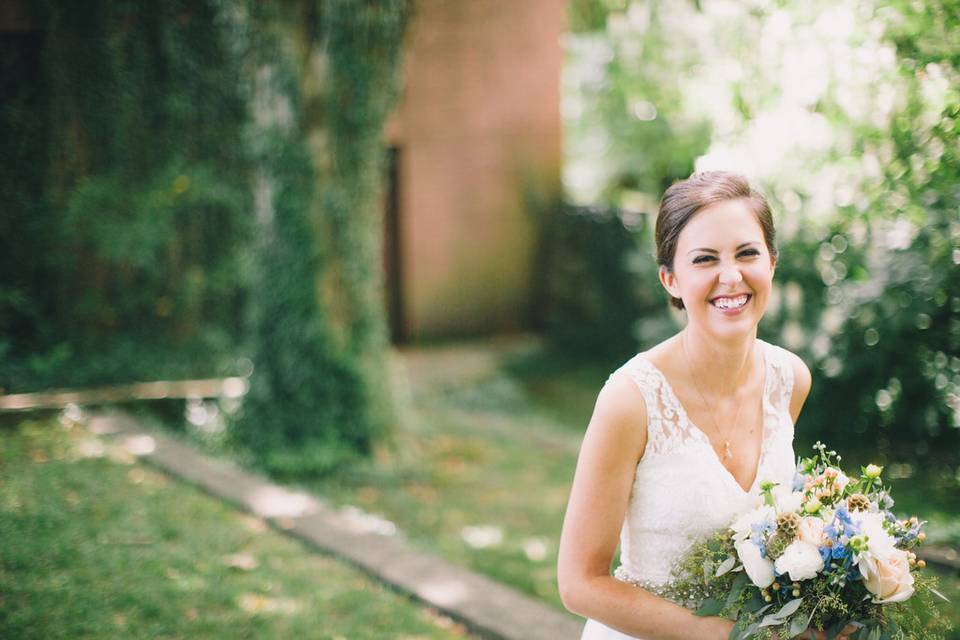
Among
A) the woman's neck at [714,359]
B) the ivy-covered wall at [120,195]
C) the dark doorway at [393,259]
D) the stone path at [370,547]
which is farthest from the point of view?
the dark doorway at [393,259]

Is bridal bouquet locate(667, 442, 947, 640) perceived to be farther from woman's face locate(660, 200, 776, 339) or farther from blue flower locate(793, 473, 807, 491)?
woman's face locate(660, 200, 776, 339)

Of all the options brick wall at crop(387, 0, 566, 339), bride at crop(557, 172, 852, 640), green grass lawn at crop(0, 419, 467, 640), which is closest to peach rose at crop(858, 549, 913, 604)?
bride at crop(557, 172, 852, 640)

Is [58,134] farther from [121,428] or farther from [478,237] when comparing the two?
[478,237]

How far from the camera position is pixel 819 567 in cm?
232

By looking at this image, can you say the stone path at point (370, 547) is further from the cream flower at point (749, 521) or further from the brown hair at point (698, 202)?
the brown hair at point (698, 202)

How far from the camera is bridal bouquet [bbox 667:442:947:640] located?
2326mm

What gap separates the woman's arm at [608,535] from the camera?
251 cm

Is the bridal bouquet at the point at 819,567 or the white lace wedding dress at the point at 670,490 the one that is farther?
the white lace wedding dress at the point at 670,490

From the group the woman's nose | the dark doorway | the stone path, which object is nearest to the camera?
the woman's nose

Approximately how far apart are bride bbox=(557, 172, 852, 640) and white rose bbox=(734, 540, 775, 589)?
0.17m

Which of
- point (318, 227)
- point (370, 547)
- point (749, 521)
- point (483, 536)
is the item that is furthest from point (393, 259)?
point (749, 521)

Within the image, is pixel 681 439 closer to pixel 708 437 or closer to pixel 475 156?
pixel 708 437

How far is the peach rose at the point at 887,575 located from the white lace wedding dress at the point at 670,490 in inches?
14.8

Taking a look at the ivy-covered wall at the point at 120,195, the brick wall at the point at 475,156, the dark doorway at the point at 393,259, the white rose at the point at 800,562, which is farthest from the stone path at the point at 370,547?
the brick wall at the point at 475,156
